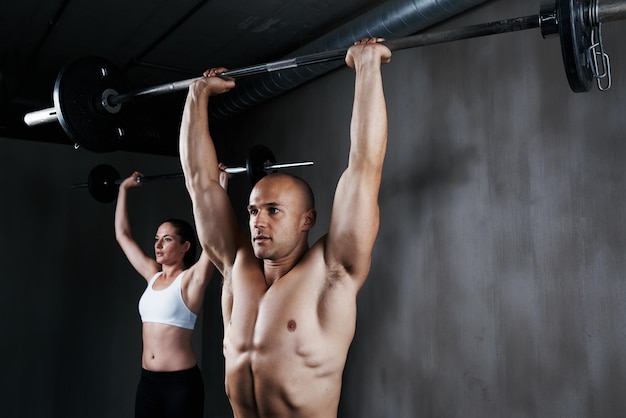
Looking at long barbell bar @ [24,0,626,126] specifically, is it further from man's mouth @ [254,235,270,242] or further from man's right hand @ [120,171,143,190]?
man's right hand @ [120,171,143,190]

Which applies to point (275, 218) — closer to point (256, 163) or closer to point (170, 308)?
point (256, 163)

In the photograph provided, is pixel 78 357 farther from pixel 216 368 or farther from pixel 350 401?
pixel 350 401

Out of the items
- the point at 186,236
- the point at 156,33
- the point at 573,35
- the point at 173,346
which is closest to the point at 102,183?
the point at 186,236

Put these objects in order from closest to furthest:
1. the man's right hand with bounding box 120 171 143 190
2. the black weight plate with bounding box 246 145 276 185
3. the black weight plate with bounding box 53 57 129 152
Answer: the black weight plate with bounding box 53 57 129 152 < the black weight plate with bounding box 246 145 276 185 < the man's right hand with bounding box 120 171 143 190

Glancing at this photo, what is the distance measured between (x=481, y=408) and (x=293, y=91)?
2423 millimetres

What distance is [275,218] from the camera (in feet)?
6.11

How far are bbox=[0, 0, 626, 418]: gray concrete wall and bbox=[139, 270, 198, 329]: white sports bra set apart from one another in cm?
94

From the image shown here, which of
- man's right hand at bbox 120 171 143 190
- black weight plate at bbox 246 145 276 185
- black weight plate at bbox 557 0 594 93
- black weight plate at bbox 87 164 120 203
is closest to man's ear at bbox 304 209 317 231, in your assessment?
black weight plate at bbox 557 0 594 93

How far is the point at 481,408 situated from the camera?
2.41 meters

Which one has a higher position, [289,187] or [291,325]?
[289,187]

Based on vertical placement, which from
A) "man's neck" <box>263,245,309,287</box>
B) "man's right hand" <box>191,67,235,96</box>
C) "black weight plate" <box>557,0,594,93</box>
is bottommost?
"man's neck" <box>263,245,309,287</box>

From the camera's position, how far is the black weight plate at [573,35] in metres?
1.40

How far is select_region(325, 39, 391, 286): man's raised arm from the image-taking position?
1679 millimetres

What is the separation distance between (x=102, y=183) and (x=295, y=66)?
2662mm
